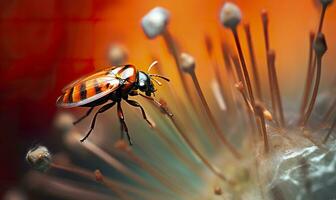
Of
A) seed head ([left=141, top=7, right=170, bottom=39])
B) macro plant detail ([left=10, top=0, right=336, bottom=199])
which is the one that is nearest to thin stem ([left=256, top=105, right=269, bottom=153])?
macro plant detail ([left=10, top=0, right=336, bottom=199])

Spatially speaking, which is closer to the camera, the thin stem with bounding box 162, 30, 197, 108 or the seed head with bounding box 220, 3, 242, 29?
the seed head with bounding box 220, 3, 242, 29

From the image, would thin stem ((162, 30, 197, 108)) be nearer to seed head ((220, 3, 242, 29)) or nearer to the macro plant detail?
the macro plant detail

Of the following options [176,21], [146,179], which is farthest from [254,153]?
[176,21]

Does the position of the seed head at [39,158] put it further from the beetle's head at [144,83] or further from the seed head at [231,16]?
the seed head at [231,16]

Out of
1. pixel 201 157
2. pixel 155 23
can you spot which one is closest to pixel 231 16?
pixel 155 23

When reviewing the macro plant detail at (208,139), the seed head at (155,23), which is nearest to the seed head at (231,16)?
the macro plant detail at (208,139)

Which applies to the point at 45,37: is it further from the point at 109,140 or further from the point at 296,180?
the point at 296,180

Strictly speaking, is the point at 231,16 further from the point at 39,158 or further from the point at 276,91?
the point at 39,158
